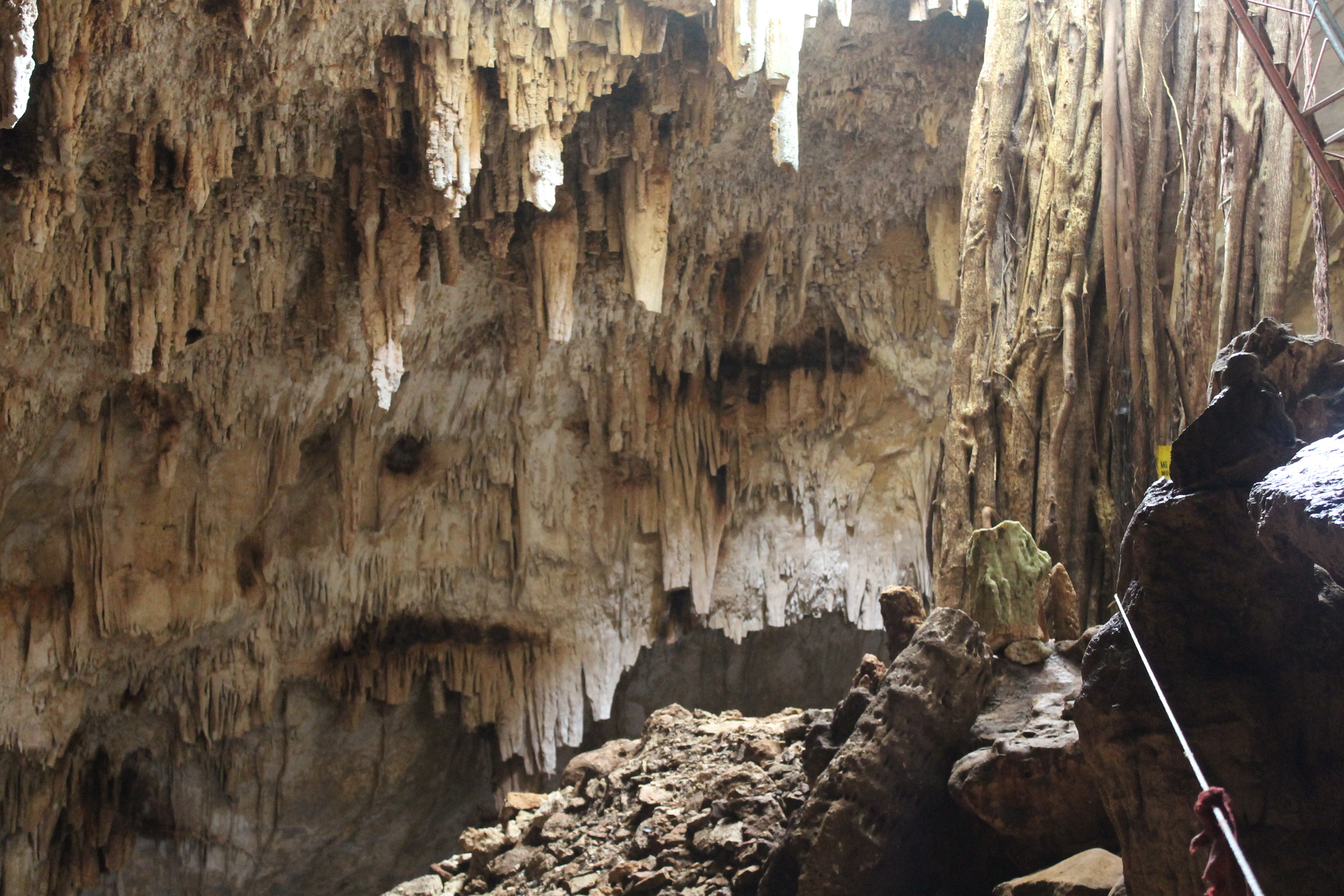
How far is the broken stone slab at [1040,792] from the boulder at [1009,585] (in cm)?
56

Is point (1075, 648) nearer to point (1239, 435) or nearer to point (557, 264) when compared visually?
point (1239, 435)

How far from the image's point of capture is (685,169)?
28.5 feet

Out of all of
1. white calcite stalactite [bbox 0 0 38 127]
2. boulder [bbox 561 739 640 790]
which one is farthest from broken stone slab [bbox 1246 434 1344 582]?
white calcite stalactite [bbox 0 0 38 127]

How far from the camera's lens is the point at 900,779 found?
366 cm

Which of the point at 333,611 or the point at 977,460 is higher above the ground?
the point at 977,460

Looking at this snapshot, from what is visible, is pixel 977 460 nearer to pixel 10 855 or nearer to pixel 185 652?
pixel 185 652

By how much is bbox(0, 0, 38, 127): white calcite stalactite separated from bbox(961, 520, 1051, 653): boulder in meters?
4.16

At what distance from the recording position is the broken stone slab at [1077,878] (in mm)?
2822

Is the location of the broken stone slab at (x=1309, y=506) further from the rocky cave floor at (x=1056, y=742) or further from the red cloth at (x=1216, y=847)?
the red cloth at (x=1216, y=847)

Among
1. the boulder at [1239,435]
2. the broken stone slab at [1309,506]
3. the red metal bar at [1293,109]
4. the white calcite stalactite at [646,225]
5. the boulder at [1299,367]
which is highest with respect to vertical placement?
the white calcite stalactite at [646,225]

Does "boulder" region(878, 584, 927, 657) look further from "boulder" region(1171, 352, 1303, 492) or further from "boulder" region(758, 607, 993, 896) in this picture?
"boulder" region(1171, 352, 1303, 492)

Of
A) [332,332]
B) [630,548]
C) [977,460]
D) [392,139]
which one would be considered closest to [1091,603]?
[977,460]

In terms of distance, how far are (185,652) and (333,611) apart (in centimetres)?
128

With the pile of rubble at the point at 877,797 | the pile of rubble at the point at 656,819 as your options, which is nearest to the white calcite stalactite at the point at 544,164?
the pile of rubble at the point at 656,819
